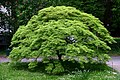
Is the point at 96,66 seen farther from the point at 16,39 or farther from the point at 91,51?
the point at 16,39

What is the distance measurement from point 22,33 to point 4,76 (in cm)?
193

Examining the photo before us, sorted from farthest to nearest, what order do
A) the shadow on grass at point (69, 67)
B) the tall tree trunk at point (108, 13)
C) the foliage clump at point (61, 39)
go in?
1. the tall tree trunk at point (108, 13)
2. the shadow on grass at point (69, 67)
3. the foliage clump at point (61, 39)

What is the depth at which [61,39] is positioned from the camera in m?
9.83

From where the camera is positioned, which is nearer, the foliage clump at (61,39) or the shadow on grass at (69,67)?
the foliage clump at (61,39)

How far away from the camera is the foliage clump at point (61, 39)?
9.69 m

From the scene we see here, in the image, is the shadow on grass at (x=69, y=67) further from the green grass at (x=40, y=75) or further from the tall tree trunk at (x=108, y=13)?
the tall tree trunk at (x=108, y=13)

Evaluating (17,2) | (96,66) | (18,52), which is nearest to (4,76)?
(18,52)

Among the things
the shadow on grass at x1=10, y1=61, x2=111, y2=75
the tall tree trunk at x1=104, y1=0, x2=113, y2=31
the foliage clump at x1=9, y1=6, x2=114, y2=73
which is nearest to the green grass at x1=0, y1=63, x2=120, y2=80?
the shadow on grass at x1=10, y1=61, x2=111, y2=75

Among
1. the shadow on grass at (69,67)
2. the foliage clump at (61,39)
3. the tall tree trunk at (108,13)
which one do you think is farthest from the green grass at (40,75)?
the tall tree trunk at (108,13)

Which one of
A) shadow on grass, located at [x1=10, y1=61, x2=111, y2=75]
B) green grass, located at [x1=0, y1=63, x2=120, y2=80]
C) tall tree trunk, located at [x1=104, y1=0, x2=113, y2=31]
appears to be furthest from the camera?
tall tree trunk, located at [x1=104, y1=0, x2=113, y2=31]

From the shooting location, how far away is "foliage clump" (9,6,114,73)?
9.69 metres

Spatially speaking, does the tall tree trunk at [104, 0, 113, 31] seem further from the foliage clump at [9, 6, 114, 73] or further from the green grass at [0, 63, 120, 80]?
the green grass at [0, 63, 120, 80]

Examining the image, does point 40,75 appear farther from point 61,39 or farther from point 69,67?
point 69,67

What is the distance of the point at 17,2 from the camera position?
16219 millimetres
